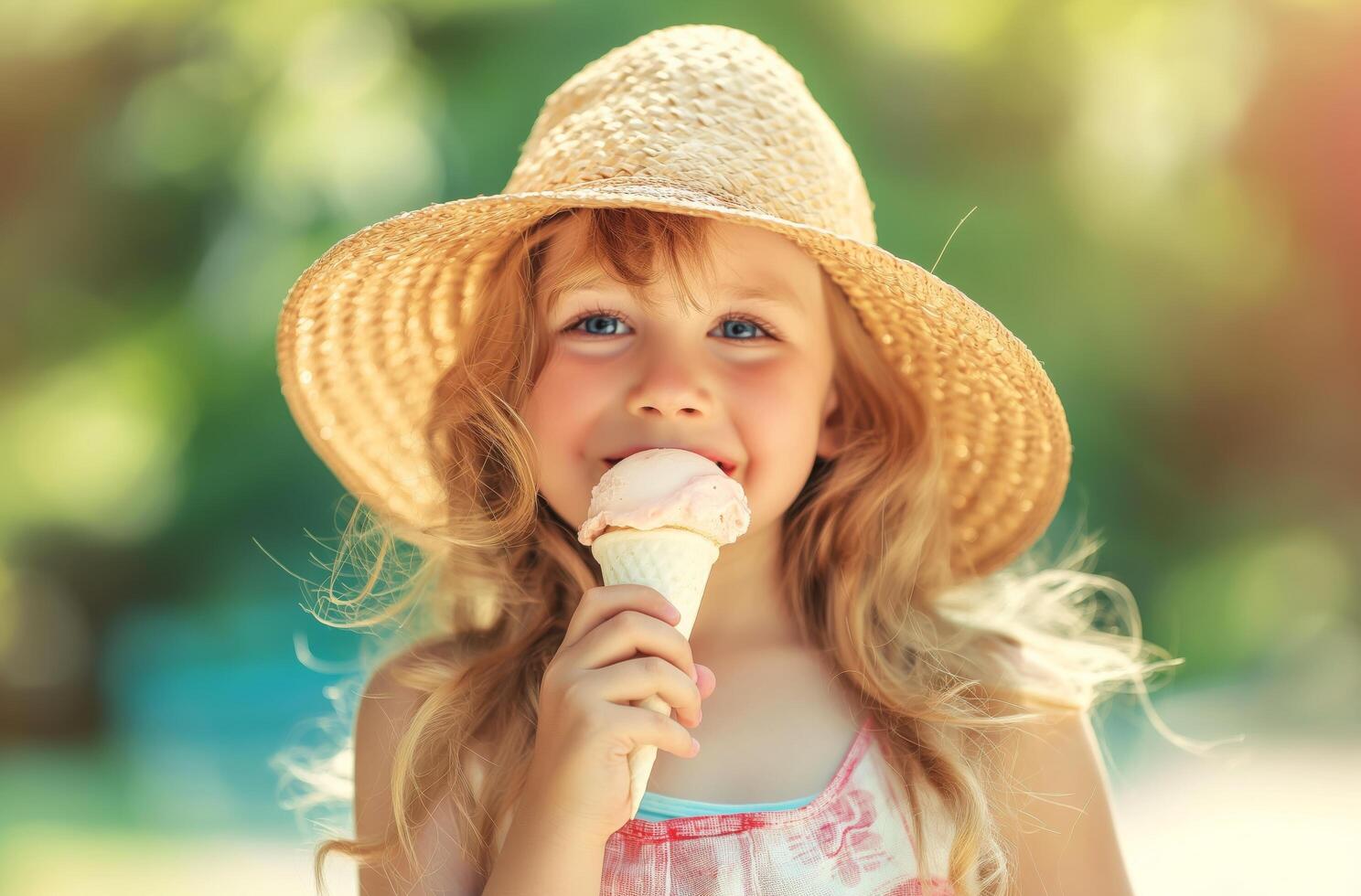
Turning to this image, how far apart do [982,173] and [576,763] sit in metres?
4.03

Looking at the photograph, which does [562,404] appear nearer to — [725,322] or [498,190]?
[725,322]

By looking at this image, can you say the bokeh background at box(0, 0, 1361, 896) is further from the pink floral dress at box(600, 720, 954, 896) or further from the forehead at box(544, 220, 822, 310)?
the pink floral dress at box(600, 720, 954, 896)

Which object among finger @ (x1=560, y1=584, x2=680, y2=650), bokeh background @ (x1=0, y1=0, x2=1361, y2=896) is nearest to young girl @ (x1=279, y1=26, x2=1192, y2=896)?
finger @ (x1=560, y1=584, x2=680, y2=650)

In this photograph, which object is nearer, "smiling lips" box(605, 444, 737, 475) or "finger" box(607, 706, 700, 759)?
"finger" box(607, 706, 700, 759)

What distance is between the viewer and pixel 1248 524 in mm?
5207

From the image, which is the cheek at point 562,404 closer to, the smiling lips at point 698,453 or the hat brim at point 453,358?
the smiling lips at point 698,453

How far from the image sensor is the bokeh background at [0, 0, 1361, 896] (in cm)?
482

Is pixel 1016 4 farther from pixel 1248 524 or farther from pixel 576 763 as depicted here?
pixel 576 763

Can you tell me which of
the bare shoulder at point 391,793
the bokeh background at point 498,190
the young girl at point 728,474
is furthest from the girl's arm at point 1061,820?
the bokeh background at point 498,190

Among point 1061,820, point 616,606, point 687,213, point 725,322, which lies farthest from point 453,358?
point 1061,820

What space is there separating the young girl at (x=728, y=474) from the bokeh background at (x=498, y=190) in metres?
2.73

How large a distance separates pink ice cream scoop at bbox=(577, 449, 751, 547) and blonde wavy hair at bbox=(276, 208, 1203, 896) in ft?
0.92

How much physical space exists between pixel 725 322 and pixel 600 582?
0.50 meters

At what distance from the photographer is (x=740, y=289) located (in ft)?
6.07
